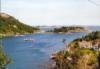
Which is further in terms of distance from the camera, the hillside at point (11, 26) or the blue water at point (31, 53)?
the hillside at point (11, 26)

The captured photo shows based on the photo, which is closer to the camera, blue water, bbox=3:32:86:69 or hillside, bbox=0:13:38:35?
blue water, bbox=3:32:86:69

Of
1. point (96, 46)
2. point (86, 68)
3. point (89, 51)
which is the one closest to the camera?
point (86, 68)

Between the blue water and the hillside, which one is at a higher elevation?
the hillside

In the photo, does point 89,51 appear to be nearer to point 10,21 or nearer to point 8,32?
point 8,32

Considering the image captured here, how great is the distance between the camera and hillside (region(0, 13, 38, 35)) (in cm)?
15738

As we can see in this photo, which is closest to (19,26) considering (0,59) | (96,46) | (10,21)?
(10,21)

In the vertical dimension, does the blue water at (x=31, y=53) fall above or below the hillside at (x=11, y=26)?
below

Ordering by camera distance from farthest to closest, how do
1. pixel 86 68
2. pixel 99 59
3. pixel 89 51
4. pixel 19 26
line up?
pixel 19 26 < pixel 89 51 < pixel 86 68 < pixel 99 59

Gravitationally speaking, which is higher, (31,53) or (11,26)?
(11,26)

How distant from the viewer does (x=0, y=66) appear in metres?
19.0

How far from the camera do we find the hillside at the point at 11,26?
15738 cm

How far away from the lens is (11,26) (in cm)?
16612

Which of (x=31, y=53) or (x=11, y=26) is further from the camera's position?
(x=11, y=26)

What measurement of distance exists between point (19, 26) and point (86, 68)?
133 m
